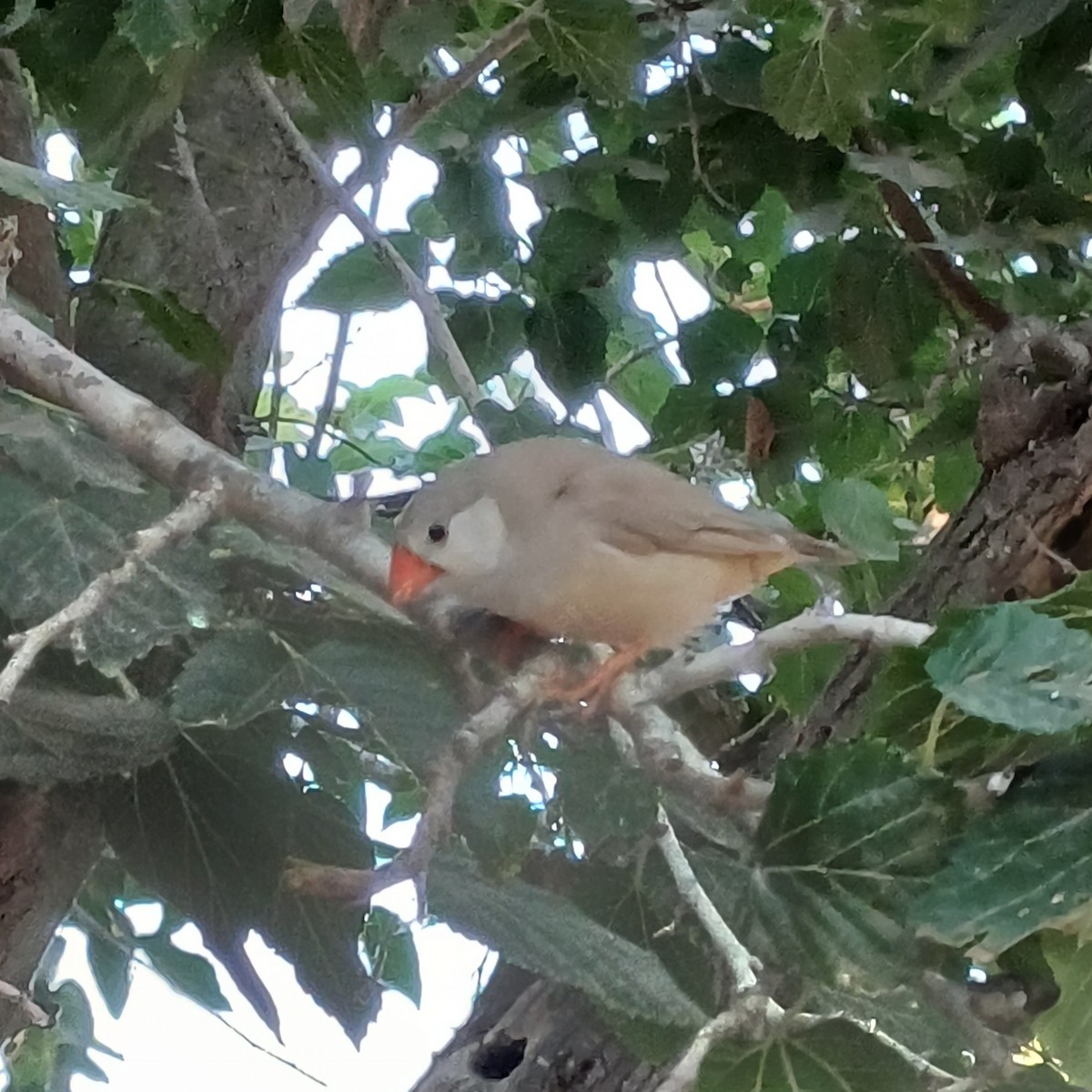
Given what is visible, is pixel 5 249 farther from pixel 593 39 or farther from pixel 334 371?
pixel 334 371

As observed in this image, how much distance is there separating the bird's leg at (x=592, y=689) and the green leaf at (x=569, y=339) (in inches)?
17.2

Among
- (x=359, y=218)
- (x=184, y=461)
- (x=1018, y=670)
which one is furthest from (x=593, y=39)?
(x=1018, y=670)

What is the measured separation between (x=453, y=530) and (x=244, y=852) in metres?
0.32

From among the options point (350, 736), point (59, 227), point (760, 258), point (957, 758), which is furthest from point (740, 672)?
point (760, 258)

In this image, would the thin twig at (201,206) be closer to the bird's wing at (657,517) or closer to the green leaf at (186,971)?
the bird's wing at (657,517)

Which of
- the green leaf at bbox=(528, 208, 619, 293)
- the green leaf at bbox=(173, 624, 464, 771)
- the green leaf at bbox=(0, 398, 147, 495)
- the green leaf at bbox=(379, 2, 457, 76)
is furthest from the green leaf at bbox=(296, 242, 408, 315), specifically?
the green leaf at bbox=(173, 624, 464, 771)

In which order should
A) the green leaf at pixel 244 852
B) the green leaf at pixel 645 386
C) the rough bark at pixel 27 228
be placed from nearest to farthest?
1. the green leaf at pixel 244 852
2. the rough bark at pixel 27 228
3. the green leaf at pixel 645 386

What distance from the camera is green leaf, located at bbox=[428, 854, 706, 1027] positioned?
0.69m

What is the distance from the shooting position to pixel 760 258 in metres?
1.52

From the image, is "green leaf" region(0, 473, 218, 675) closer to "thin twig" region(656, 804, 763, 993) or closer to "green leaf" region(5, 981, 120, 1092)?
"thin twig" region(656, 804, 763, 993)

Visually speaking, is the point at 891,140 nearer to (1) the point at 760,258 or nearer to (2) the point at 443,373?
(1) the point at 760,258

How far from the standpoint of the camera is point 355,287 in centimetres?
130

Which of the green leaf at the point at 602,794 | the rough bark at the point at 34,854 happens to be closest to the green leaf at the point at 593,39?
the green leaf at the point at 602,794

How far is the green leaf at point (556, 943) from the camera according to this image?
694 millimetres
